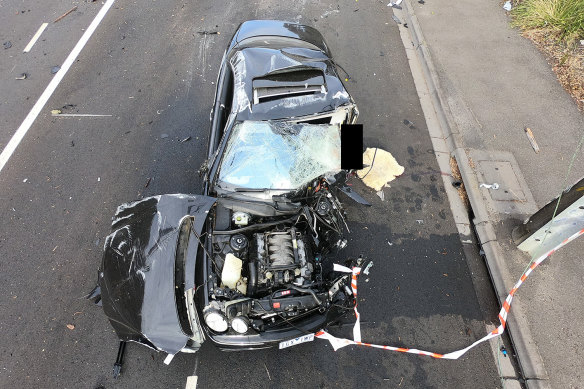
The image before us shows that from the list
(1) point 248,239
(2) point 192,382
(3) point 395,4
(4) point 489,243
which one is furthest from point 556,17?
(2) point 192,382

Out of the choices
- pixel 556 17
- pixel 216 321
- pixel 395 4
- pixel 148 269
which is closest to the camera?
pixel 216 321

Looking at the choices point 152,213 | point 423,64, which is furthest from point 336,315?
point 423,64

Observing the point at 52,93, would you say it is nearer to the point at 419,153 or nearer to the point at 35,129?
the point at 35,129

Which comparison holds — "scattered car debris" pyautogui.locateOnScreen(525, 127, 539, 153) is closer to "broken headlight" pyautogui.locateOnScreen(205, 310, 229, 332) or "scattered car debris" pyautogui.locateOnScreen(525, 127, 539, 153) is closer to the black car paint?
the black car paint

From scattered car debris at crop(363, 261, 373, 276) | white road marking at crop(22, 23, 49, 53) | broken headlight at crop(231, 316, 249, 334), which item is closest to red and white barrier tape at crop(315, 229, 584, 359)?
scattered car debris at crop(363, 261, 373, 276)

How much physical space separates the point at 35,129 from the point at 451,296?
7.27m

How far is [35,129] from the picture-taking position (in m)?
5.85

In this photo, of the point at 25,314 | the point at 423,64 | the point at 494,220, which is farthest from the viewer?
the point at 423,64

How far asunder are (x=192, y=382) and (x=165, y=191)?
272 centimetres

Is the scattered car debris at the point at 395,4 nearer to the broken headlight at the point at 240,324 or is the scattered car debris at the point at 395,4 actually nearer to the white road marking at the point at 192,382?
the broken headlight at the point at 240,324

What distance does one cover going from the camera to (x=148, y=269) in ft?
10.6

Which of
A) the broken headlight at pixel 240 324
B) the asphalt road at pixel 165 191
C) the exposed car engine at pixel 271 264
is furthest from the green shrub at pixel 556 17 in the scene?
the broken headlight at pixel 240 324

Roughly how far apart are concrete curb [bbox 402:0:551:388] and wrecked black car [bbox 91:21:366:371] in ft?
6.68

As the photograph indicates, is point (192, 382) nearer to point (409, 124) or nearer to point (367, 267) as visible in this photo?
point (367, 267)
